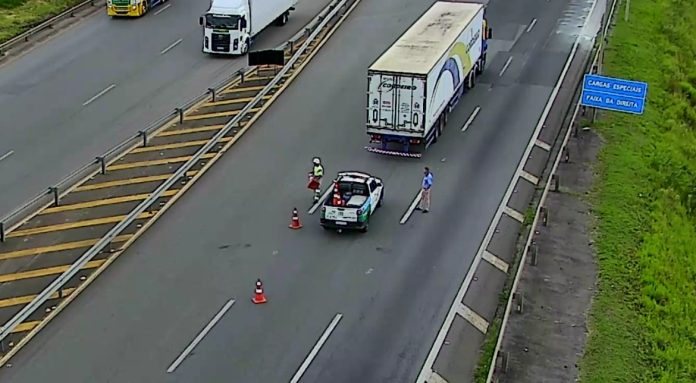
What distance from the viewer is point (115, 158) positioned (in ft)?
133

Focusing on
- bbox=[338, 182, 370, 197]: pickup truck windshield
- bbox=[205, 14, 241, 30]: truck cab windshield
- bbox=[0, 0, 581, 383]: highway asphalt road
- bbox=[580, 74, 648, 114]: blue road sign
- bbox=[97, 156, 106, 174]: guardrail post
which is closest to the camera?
bbox=[0, 0, 581, 383]: highway asphalt road

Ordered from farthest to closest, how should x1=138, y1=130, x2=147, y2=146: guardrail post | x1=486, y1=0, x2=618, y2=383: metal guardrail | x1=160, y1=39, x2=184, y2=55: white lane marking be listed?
x1=160, y1=39, x2=184, y2=55: white lane marking
x1=138, y1=130, x2=147, y2=146: guardrail post
x1=486, y1=0, x2=618, y2=383: metal guardrail

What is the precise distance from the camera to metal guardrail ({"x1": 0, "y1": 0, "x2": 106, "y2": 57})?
53031 mm

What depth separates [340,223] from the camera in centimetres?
3409

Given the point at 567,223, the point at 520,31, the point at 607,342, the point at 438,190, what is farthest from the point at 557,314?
the point at 520,31

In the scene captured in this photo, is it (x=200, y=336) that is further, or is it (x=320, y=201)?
(x=320, y=201)

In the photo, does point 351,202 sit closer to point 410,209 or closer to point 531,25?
point 410,209

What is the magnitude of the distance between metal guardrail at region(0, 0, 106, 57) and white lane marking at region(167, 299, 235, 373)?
28.4 meters

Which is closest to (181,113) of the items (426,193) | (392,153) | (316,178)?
(392,153)

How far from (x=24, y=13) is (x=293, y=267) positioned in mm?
33510

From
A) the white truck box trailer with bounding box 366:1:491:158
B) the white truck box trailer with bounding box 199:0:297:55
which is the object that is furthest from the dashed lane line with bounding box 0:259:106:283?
the white truck box trailer with bounding box 199:0:297:55

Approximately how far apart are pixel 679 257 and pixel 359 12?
2994 centimetres

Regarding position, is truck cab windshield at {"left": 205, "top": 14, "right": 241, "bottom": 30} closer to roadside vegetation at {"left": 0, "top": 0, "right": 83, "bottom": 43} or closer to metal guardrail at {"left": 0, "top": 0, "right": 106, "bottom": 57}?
metal guardrail at {"left": 0, "top": 0, "right": 106, "bottom": 57}

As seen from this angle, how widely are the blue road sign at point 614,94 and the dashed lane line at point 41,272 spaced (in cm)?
2146
